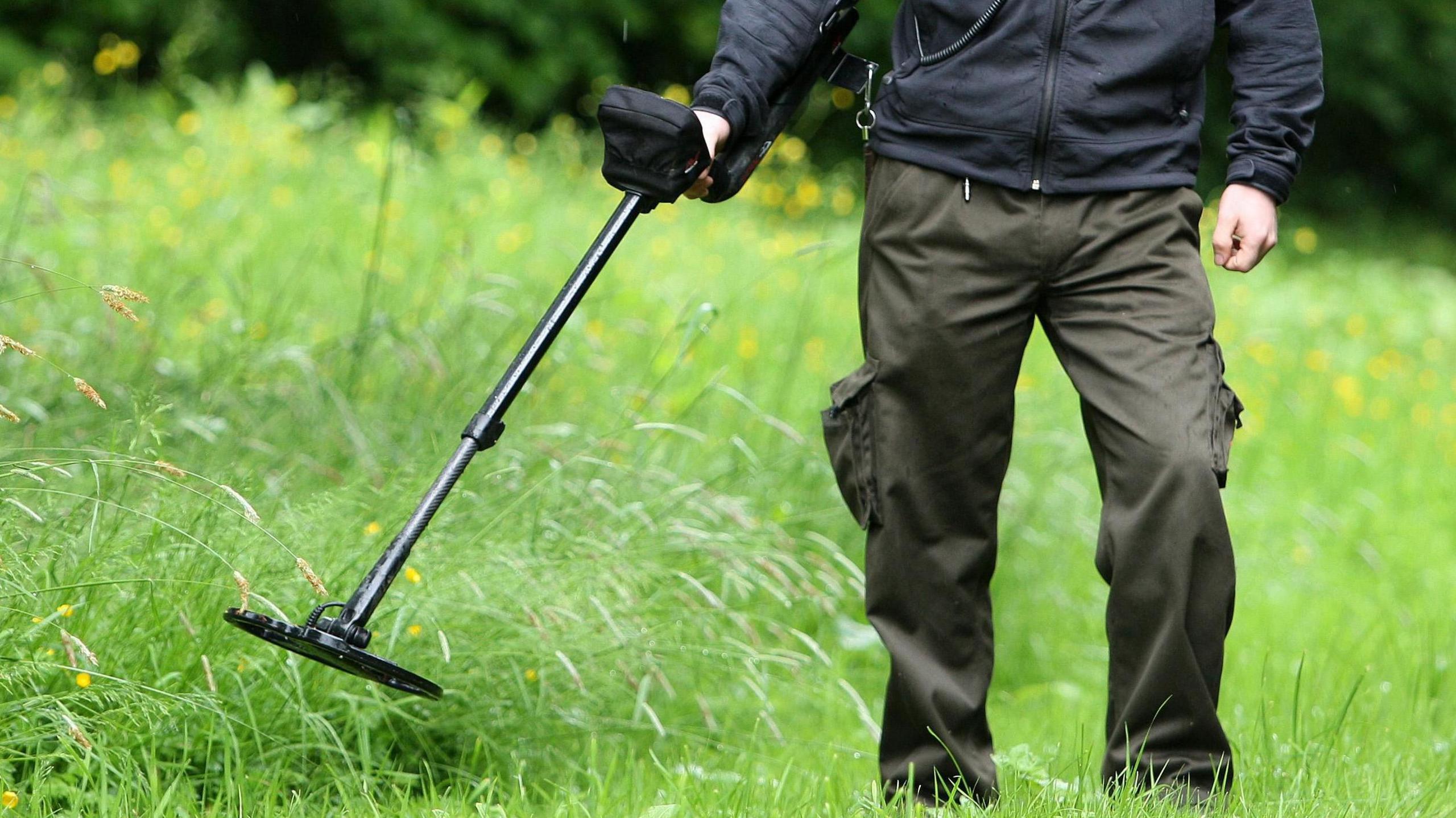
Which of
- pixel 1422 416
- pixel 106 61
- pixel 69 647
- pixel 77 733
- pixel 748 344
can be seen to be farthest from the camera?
pixel 106 61

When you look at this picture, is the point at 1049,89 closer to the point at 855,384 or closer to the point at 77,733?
the point at 855,384

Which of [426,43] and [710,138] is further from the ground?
[426,43]

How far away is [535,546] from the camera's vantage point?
2.71 metres

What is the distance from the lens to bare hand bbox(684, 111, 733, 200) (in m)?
2.22

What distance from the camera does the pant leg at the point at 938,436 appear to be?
2.20 metres

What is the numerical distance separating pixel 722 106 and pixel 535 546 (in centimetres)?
94

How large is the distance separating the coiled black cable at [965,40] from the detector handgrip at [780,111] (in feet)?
0.51

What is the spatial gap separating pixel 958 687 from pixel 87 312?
280 cm

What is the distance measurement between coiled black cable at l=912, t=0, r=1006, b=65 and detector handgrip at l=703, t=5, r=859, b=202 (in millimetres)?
156

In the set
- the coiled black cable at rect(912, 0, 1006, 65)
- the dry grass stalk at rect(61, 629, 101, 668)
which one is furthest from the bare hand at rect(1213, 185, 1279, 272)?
the dry grass stalk at rect(61, 629, 101, 668)

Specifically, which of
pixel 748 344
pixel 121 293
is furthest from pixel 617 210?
pixel 748 344

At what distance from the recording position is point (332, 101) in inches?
288

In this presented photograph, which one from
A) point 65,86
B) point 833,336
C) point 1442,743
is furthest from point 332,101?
point 1442,743

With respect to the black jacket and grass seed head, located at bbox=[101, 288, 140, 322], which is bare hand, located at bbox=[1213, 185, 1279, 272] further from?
grass seed head, located at bbox=[101, 288, 140, 322]
